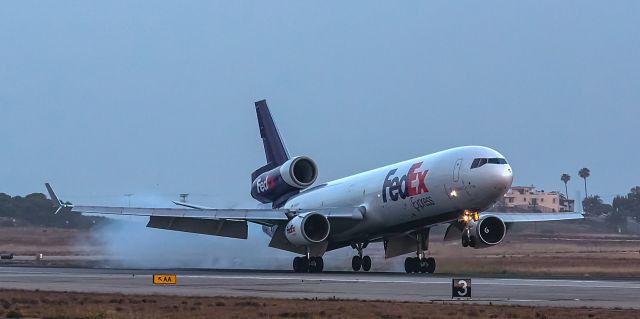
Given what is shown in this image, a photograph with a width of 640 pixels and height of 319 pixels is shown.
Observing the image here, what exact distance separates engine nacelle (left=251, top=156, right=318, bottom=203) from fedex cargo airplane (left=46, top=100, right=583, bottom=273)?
0.15 ft

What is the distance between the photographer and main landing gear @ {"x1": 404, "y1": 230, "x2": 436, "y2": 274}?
4894 cm

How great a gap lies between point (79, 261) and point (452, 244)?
Answer: 22.2 m

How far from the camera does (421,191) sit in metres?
45.9

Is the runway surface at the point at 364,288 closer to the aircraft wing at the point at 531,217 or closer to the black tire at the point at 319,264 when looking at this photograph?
the black tire at the point at 319,264

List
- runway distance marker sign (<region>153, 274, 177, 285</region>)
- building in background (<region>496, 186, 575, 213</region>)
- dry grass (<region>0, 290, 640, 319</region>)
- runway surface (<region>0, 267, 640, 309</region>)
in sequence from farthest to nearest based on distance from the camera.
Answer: building in background (<region>496, 186, 575, 213</region>)
runway distance marker sign (<region>153, 274, 177, 285</region>)
runway surface (<region>0, 267, 640, 309</region>)
dry grass (<region>0, 290, 640, 319</region>)

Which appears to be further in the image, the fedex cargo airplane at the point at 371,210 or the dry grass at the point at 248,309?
the fedex cargo airplane at the point at 371,210

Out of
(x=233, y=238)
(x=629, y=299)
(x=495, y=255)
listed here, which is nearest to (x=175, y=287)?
(x=629, y=299)

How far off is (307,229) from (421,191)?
5572 millimetres

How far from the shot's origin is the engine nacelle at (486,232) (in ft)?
151

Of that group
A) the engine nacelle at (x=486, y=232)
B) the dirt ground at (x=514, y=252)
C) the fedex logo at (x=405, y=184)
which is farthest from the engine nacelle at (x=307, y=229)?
the engine nacelle at (x=486, y=232)

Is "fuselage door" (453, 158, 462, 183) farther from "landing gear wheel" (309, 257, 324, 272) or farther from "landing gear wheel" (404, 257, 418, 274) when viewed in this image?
"landing gear wheel" (309, 257, 324, 272)

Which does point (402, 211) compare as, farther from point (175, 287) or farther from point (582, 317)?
point (582, 317)

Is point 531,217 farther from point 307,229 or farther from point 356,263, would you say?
point 307,229

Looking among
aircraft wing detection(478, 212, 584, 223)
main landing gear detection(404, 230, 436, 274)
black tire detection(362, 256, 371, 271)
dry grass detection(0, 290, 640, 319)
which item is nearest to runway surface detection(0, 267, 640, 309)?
dry grass detection(0, 290, 640, 319)
